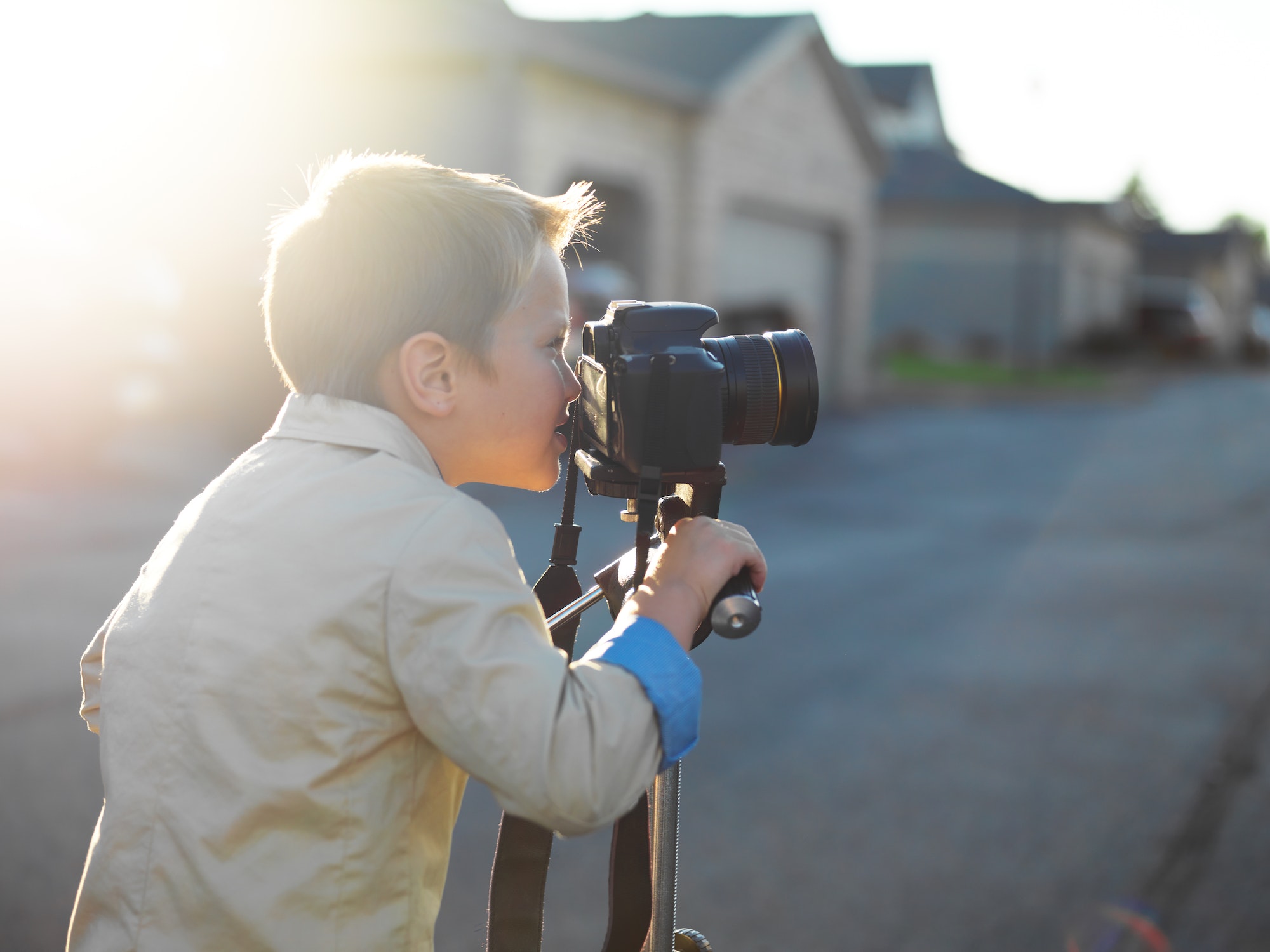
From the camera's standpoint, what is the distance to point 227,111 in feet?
37.4

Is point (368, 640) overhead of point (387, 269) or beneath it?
beneath

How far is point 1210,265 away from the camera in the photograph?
46781 mm

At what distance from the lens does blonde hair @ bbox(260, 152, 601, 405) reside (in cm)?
→ 132

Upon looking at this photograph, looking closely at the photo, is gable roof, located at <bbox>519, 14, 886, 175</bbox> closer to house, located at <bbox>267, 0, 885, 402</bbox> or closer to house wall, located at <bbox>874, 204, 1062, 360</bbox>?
house, located at <bbox>267, 0, 885, 402</bbox>

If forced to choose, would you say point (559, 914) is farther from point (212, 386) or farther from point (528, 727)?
point (212, 386)

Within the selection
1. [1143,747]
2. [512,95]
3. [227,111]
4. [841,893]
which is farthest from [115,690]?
[227,111]

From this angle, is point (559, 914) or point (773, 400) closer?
point (773, 400)

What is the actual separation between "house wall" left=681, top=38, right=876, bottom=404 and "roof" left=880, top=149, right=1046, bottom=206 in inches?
485

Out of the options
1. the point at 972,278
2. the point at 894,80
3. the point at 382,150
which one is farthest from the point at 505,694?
the point at 894,80

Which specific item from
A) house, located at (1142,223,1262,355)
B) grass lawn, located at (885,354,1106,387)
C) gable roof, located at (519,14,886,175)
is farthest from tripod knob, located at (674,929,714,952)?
house, located at (1142,223,1262,355)

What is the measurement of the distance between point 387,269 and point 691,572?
463 millimetres

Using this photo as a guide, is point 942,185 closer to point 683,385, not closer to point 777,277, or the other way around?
point 777,277

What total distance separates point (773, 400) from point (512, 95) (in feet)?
32.6

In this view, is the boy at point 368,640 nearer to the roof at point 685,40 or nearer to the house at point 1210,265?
the roof at point 685,40
